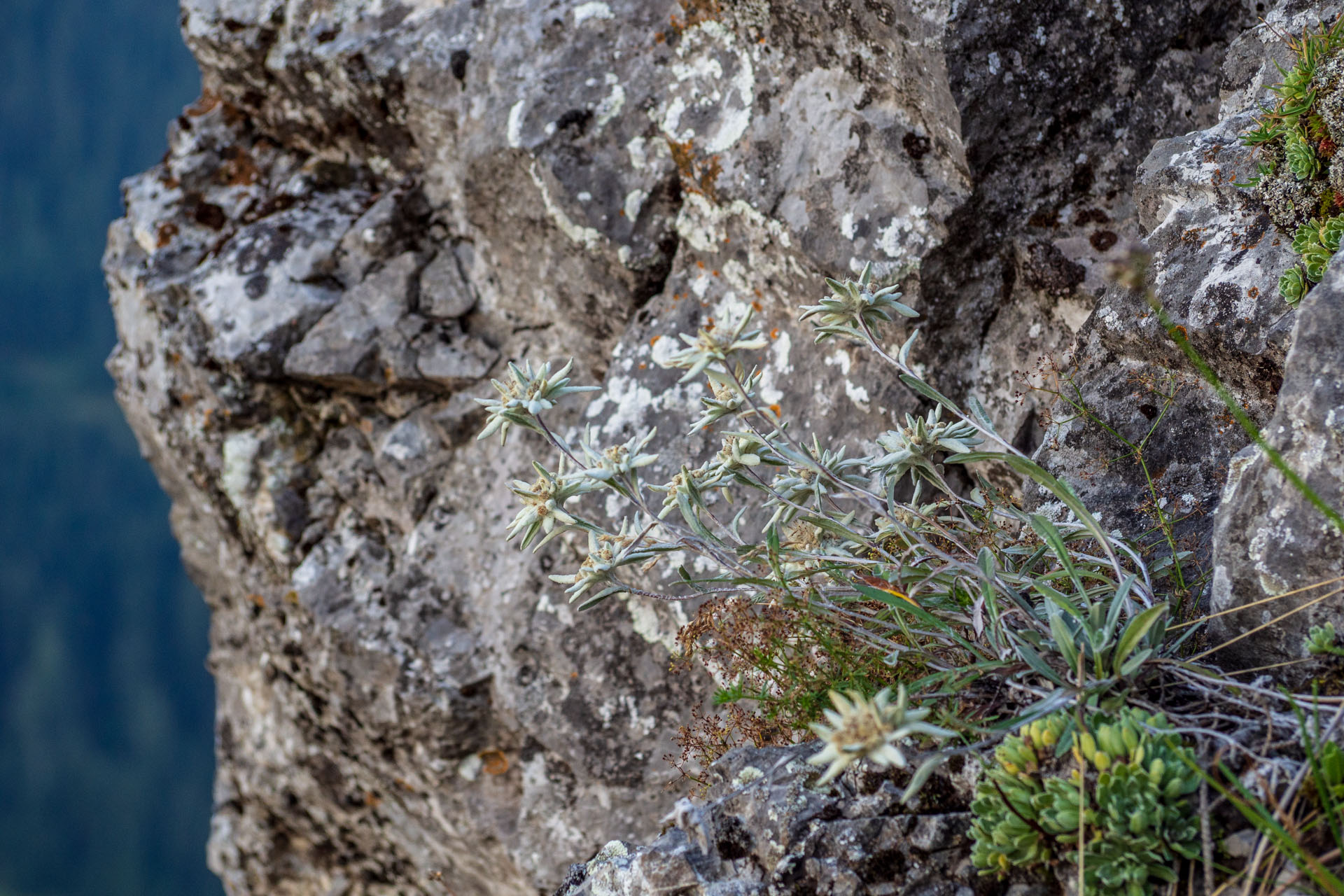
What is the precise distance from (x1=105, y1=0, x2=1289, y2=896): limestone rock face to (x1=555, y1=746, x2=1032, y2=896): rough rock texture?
1.02m

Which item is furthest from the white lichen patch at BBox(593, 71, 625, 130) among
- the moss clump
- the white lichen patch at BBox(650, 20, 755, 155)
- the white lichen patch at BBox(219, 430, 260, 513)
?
the white lichen patch at BBox(219, 430, 260, 513)

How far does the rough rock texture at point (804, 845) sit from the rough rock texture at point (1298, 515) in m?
0.60

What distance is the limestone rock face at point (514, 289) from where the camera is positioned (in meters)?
2.60

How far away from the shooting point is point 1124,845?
1268 mm

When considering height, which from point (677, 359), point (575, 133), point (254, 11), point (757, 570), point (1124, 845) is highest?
point (254, 11)

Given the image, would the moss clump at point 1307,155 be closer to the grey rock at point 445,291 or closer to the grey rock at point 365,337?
the grey rock at point 445,291

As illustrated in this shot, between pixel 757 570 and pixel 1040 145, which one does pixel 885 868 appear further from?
pixel 1040 145

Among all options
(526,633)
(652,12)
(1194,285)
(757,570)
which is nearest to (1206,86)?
(1194,285)

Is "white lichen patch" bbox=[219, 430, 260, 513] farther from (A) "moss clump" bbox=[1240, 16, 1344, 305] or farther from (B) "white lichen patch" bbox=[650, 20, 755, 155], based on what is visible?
(A) "moss clump" bbox=[1240, 16, 1344, 305]

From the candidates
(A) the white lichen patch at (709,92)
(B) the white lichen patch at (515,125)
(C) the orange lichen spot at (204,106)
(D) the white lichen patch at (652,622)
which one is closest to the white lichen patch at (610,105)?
(A) the white lichen patch at (709,92)

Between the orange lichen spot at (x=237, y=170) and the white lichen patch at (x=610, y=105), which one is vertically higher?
the orange lichen spot at (x=237, y=170)

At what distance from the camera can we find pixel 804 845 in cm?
161

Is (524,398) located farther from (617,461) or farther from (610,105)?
(610,105)

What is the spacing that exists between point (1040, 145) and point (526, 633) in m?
2.34
